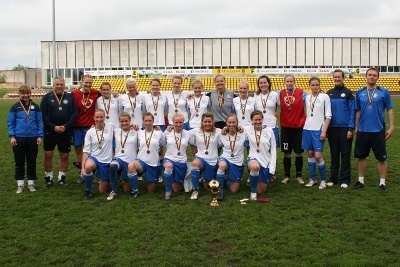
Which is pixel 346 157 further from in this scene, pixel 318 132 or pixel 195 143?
pixel 195 143

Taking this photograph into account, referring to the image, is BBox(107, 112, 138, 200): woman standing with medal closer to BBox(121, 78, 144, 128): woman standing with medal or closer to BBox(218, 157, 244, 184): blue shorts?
BBox(121, 78, 144, 128): woman standing with medal

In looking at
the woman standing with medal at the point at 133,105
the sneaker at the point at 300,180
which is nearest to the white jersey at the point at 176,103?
the woman standing with medal at the point at 133,105

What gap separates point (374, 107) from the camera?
21.0 feet

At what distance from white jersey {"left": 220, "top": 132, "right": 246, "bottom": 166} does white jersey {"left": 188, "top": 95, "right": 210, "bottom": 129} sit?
2.53ft

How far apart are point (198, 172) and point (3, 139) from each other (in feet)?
29.3

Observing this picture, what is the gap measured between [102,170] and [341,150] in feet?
11.9

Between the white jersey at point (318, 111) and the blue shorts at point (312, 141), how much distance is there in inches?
2.8

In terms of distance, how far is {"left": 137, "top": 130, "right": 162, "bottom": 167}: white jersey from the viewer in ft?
21.5

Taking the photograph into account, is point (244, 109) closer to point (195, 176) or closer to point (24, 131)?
point (195, 176)

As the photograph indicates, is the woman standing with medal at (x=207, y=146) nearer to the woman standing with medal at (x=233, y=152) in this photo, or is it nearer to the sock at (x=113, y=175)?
the woman standing with medal at (x=233, y=152)

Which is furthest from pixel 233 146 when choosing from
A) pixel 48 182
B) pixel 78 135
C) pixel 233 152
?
pixel 48 182

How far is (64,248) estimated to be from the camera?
439 cm

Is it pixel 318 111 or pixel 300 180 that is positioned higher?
pixel 318 111

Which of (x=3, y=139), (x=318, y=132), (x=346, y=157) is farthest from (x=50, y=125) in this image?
(x=3, y=139)
